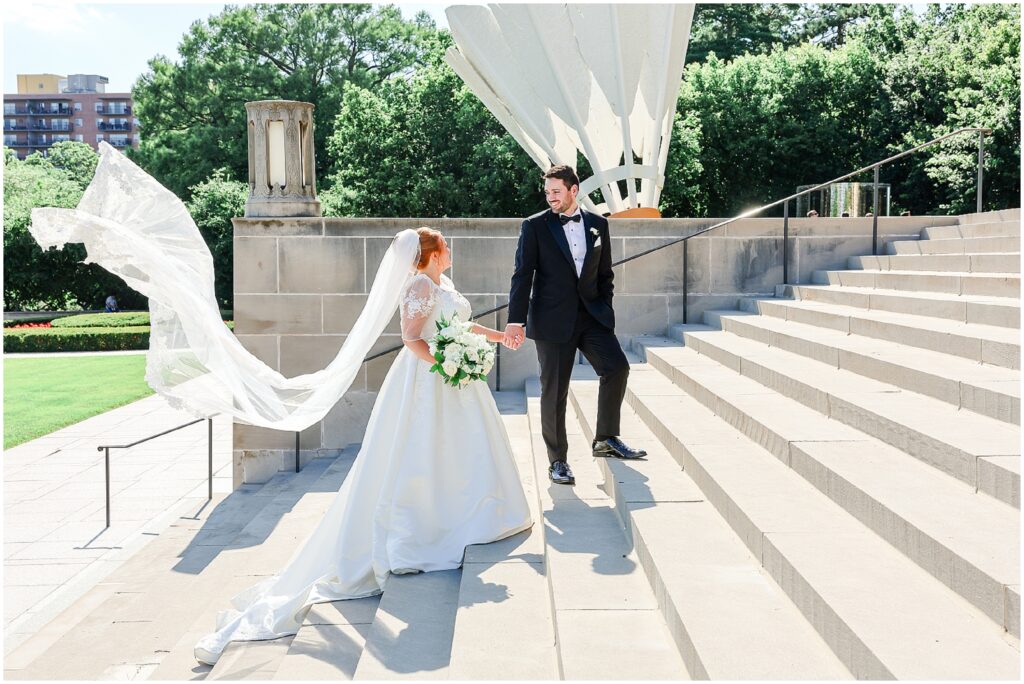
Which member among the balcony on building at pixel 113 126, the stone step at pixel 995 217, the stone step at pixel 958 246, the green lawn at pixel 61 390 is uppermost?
the balcony on building at pixel 113 126

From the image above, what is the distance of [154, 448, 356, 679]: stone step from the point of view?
4439 millimetres

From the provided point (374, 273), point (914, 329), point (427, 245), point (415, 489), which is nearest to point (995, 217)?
point (914, 329)

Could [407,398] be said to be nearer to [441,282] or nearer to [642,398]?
[441,282]

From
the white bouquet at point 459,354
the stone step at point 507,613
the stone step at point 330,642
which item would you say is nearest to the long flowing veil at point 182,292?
the white bouquet at point 459,354

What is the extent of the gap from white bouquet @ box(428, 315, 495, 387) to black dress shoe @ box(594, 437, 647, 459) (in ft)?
4.11

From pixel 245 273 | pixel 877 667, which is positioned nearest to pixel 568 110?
pixel 245 273

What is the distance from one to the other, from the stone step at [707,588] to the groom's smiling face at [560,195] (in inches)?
63.8

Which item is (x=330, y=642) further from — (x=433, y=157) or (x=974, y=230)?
(x=433, y=157)

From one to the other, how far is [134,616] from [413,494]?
105 inches

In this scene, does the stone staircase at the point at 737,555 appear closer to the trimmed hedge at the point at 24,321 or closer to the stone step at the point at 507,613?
the stone step at the point at 507,613

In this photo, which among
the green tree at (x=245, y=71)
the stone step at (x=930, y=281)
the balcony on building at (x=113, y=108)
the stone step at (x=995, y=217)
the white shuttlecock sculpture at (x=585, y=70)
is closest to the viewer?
the stone step at (x=930, y=281)

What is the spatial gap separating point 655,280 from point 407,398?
20.4 feet

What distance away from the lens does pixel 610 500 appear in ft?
17.4

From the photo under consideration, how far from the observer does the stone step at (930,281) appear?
686 cm
